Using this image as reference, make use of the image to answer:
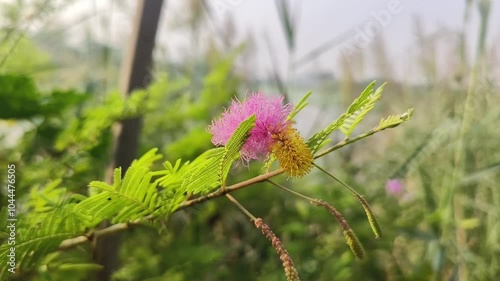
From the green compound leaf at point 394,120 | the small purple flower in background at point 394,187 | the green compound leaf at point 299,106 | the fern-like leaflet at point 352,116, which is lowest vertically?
the small purple flower in background at point 394,187

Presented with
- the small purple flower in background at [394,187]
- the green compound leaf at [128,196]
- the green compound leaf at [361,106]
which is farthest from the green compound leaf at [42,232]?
the small purple flower in background at [394,187]

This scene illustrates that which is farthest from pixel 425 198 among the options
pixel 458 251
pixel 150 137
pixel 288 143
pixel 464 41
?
pixel 288 143

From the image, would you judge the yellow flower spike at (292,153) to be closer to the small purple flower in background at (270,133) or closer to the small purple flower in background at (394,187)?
the small purple flower in background at (270,133)

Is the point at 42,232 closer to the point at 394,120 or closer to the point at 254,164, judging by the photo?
the point at 394,120

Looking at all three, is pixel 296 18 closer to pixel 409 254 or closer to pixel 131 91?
pixel 131 91

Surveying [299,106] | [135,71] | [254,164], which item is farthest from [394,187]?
[299,106]

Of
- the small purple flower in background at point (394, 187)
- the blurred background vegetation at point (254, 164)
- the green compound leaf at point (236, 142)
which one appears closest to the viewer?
the green compound leaf at point (236, 142)

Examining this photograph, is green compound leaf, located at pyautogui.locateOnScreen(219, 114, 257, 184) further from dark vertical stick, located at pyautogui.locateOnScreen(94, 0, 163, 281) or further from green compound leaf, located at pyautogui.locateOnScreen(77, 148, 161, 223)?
dark vertical stick, located at pyautogui.locateOnScreen(94, 0, 163, 281)
